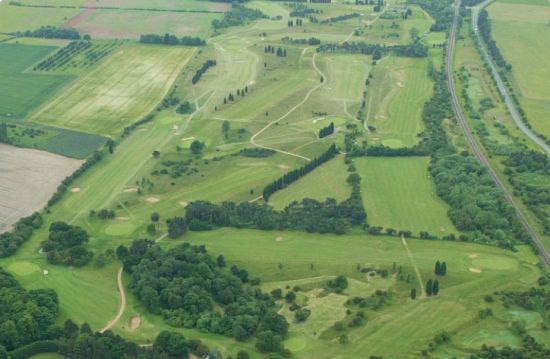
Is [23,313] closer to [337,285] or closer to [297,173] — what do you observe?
Result: [337,285]

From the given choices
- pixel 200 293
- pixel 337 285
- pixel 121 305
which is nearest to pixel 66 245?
pixel 121 305

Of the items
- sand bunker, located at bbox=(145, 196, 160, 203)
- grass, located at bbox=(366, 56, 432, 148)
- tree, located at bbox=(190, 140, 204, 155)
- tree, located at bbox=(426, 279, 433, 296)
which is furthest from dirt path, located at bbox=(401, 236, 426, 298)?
tree, located at bbox=(190, 140, 204, 155)

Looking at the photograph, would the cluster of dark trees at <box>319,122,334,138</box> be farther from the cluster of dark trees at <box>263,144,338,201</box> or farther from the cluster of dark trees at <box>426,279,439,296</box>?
the cluster of dark trees at <box>426,279,439,296</box>

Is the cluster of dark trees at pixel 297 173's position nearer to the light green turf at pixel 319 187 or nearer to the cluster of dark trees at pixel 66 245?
the light green turf at pixel 319 187

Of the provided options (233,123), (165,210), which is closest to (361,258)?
(165,210)

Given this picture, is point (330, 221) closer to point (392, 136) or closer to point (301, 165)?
point (301, 165)

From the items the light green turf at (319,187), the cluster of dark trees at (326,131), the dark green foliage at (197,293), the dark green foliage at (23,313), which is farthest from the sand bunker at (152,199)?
the cluster of dark trees at (326,131)
